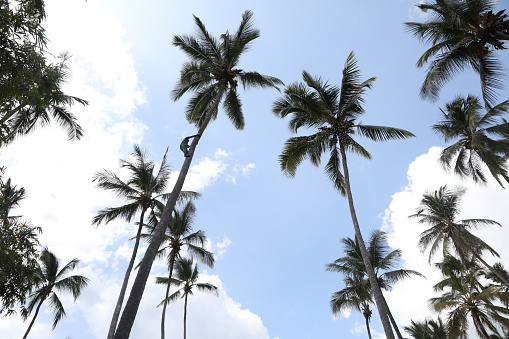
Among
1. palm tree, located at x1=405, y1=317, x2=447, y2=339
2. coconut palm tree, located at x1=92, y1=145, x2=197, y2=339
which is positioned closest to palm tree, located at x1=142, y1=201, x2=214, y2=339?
coconut palm tree, located at x1=92, y1=145, x2=197, y2=339

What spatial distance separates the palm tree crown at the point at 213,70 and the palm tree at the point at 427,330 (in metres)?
22.2

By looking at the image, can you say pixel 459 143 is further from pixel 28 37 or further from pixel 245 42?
pixel 28 37

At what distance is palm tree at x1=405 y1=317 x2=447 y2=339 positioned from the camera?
22.7 meters

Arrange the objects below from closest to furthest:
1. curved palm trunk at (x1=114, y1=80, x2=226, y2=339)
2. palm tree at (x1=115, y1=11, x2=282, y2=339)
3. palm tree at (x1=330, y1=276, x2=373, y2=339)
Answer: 1. curved palm trunk at (x1=114, y1=80, x2=226, y2=339)
2. palm tree at (x1=115, y1=11, x2=282, y2=339)
3. palm tree at (x1=330, y1=276, x2=373, y2=339)

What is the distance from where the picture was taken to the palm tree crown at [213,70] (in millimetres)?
14484

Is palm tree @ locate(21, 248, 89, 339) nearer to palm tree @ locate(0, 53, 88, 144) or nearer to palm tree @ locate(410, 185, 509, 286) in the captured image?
palm tree @ locate(0, 53, 88, 144)

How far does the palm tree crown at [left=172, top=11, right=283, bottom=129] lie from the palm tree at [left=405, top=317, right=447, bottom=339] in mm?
22210

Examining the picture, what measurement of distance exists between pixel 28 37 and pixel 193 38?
338 inches

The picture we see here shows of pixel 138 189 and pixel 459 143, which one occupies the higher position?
pixel 459 143

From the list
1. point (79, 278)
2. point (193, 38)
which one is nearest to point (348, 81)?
point (193, 38)

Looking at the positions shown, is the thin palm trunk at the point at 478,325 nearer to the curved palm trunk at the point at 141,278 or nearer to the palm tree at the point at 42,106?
the curved palm trunk at the point at 141,278

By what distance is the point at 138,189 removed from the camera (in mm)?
19062

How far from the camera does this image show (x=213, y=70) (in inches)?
572

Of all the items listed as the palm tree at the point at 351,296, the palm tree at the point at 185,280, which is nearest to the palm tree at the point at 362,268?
the palm tree at the point at 351,296
